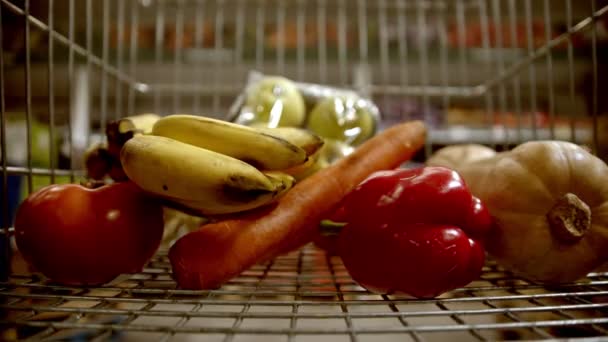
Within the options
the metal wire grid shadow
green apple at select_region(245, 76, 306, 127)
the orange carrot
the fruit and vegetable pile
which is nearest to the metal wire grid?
the metal wire grid shadow

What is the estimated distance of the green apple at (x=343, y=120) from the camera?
86 cm

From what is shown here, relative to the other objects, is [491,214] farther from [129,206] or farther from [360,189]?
[129,206]

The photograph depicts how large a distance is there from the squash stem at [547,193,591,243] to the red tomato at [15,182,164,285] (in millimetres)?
431

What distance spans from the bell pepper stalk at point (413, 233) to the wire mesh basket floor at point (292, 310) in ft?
0.06

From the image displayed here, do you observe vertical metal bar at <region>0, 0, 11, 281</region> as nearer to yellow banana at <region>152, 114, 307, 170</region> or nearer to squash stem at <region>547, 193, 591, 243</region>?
yellow banana at <region>152, 114, 307, 170</region>

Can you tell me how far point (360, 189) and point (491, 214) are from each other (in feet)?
0.51

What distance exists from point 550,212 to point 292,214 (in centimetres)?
28

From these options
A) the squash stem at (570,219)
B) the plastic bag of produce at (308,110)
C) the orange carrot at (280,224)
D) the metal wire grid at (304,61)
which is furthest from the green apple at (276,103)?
the squash stem at (570,219)

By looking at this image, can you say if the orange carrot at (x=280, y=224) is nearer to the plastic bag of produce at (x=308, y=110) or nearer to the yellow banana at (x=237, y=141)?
the yellow banana at (x=237, y=141)

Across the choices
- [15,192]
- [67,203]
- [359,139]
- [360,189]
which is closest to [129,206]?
[67,203]

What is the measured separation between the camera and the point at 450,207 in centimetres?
46

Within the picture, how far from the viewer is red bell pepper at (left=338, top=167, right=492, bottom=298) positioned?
414 mm

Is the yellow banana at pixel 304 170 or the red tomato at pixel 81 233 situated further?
the yellow banana at pixel 304 170

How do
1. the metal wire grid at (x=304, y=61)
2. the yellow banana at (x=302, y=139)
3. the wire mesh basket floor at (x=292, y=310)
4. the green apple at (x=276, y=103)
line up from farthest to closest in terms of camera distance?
the metal wire grid at (x=304, y=61) → the green apple at (x=276, y=103) → the yellow banana at (x=302, y=139) → the wire mesh basket floor at (x=292, y=310)
